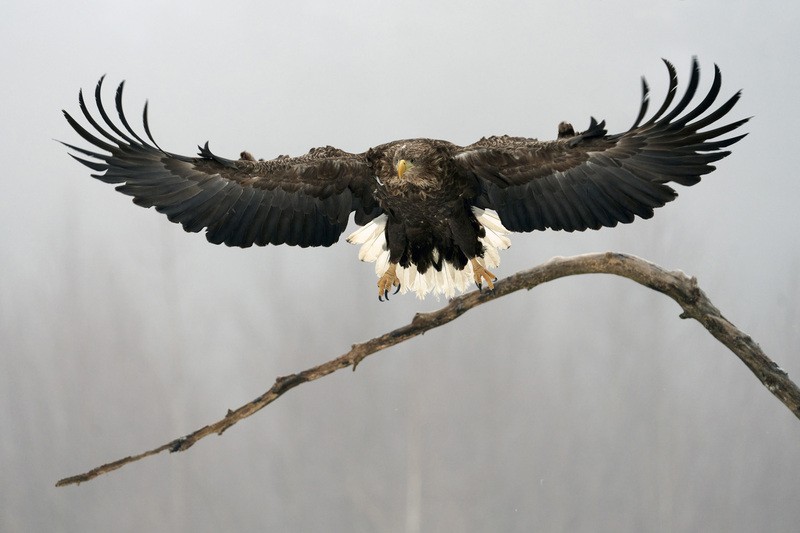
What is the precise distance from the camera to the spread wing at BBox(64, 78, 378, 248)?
13.1 ft

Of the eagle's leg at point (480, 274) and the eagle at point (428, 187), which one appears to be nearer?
the eagle at point (428, 187)

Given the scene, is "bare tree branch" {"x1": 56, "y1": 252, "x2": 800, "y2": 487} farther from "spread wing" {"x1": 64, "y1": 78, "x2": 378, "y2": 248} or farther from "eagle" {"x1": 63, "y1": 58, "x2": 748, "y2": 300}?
"spread wing" {"x1": 64, "y1": 78, "x2": 378, "y2": 248}

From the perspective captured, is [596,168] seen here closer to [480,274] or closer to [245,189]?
[480,274]

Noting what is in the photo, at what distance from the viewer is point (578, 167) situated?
3.88 meters

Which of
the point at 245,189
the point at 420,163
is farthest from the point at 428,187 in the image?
the point at 245,189

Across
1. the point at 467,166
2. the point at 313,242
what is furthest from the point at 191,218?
the point at 467,166

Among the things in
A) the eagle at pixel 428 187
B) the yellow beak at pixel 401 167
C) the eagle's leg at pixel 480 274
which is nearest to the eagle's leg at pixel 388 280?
the eagle at pixel 428 187

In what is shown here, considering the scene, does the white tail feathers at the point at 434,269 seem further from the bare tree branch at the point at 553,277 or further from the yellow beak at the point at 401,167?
the yellow beak at the point at 401,167

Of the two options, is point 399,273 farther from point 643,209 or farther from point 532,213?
point 643,209

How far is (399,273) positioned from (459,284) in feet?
1.13

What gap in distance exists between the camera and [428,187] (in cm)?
380

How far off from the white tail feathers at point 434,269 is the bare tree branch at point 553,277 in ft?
1.12

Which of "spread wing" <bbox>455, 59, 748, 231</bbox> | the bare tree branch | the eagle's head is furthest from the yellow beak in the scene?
the bare tree branch

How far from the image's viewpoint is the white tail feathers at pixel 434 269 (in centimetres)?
439
